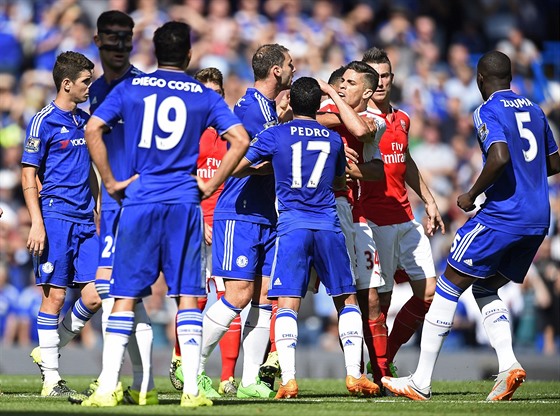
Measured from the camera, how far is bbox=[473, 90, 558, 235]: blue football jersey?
9117 millimetres

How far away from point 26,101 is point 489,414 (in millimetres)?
14402

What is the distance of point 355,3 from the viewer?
23.9 metres

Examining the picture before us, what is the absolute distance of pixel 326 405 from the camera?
8.57 meters

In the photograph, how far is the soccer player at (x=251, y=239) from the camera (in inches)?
383

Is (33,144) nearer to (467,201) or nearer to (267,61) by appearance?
(267,61)

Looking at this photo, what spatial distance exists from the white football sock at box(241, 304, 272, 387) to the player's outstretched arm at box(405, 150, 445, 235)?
71.9 inches

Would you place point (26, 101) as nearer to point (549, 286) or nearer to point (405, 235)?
point (549, 286)

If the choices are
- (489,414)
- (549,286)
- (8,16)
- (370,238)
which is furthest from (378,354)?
(8,16)

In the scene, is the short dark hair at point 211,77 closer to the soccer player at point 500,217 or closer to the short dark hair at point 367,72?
the short dark hair at point 367,72

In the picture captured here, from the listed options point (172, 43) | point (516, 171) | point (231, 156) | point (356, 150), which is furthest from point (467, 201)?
point (172, 43)

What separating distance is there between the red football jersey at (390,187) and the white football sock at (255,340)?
1.43 metres

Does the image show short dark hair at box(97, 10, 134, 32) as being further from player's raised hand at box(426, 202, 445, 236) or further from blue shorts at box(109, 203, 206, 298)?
player's raised hand at box(426, 202, 445, 236)

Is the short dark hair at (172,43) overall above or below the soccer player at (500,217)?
above

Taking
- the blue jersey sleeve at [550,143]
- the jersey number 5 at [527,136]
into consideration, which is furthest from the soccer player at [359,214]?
the blue jersey sleeve at [550,143]
